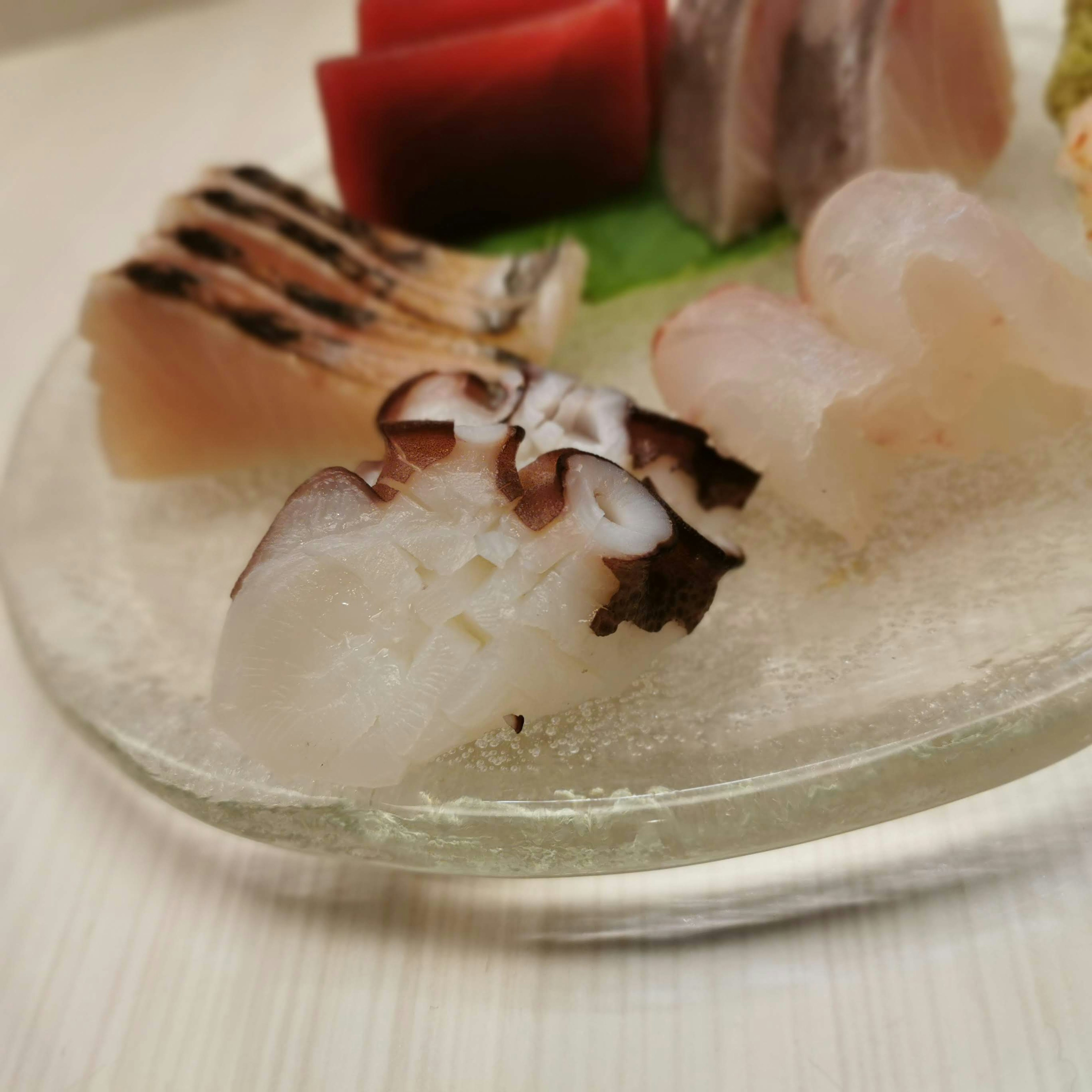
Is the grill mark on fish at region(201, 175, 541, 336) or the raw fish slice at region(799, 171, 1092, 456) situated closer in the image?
the raw fish slice at region(799, 171, 1092, 456)

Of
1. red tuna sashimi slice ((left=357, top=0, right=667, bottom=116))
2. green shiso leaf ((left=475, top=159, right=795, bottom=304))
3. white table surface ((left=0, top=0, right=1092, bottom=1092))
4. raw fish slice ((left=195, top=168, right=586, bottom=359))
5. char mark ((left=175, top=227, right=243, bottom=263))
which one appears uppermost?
red tuna sashimi slice ((left=357, top=0, right=667, bottom=116))

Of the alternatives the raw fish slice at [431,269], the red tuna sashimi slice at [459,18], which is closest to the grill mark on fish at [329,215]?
the raw fish slice at [431,269]

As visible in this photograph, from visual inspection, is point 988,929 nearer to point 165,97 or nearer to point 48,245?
point 48,245

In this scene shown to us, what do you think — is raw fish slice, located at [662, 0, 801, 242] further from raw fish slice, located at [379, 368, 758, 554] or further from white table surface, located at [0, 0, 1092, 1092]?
white table surface, located at [0, 0, 1092, 1092]

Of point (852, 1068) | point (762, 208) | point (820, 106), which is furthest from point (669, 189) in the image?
point (852, 1068)

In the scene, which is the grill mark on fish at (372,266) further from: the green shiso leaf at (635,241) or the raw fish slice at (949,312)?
the raw fish slice at (949,312)

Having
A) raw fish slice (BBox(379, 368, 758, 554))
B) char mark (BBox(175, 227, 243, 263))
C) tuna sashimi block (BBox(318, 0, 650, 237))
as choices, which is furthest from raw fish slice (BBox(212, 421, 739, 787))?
tuna sashimi block (BBox(318, 0, 650, 237))

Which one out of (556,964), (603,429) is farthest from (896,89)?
(556,964)
